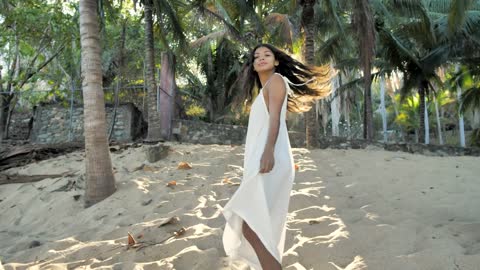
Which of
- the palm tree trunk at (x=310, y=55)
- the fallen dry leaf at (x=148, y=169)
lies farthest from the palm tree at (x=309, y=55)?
the fallen dry leaf at (x=148, y=169)

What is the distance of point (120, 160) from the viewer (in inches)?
302

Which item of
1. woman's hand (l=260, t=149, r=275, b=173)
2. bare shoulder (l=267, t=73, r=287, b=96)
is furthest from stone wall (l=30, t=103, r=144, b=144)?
woman's hand (l=260, t=149, r=275, b=173)

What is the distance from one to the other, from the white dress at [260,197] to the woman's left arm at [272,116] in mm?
47

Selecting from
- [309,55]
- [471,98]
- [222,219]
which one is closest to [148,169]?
[222,219]

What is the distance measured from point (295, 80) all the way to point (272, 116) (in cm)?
65

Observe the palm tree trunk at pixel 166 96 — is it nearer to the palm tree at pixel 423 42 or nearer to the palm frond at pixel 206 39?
the palm frond at pixel 206 39

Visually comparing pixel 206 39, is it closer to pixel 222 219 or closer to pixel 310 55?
pixel 310 55

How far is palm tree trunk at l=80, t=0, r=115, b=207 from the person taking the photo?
496 centimetres

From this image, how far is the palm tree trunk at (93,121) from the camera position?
4965 millimetres

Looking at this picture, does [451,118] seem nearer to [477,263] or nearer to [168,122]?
[168,122]

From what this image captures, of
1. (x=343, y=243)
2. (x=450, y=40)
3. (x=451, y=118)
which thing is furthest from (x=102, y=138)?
(x=451, y=118)

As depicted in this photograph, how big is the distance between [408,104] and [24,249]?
34967 mm

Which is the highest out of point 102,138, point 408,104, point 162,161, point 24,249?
point 408,104

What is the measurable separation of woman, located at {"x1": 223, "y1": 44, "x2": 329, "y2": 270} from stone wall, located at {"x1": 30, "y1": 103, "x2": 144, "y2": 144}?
992 centimetres
